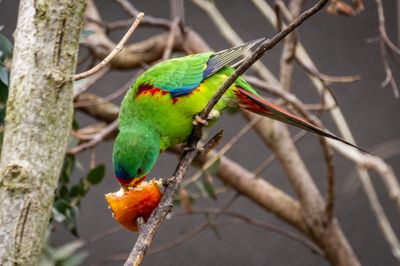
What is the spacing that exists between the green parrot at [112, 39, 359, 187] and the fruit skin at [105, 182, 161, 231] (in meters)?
0.26

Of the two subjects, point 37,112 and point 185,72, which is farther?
point 185,72

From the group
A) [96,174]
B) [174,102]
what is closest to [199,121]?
[174,102]

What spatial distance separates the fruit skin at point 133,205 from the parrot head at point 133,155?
0.21 m

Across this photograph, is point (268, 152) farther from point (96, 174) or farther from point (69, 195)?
point (69, 195)

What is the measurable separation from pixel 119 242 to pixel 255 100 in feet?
4.19

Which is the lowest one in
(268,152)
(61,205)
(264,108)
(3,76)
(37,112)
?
(268,152)

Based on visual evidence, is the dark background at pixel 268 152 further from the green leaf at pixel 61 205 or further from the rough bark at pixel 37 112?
the rough bark at pixel 37 112

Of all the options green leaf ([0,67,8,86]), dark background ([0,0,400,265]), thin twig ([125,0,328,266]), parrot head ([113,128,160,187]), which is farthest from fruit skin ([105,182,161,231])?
dark background ([0,0,400,265])

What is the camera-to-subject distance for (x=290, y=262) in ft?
8.54

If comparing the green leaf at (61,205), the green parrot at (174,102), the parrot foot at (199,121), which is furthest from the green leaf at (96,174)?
the parrot foot at (199,121)

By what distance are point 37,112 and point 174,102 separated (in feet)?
1.87

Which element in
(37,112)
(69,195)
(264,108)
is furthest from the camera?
(69,195)

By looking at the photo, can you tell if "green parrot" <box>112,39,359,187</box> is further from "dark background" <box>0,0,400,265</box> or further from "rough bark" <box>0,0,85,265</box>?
"dark background" <box>0,0,400,265</box>

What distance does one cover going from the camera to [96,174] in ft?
6.35
